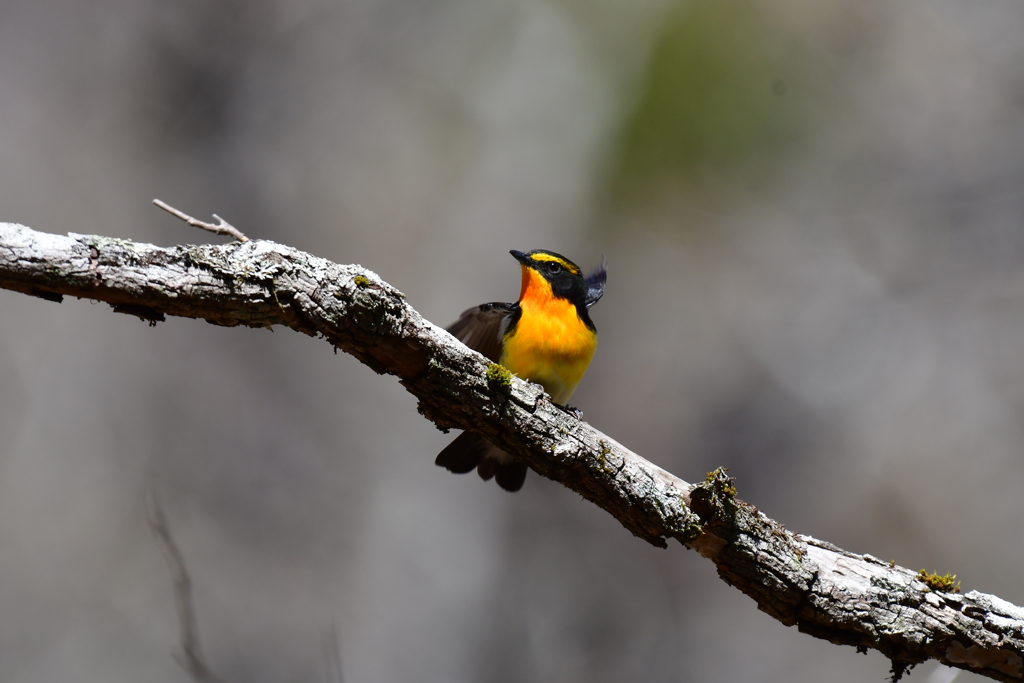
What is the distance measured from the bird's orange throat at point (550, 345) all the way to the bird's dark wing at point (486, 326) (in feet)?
1.34

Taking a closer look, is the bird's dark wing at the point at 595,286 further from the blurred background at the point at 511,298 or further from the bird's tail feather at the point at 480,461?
the blurred background at the point at 511,298

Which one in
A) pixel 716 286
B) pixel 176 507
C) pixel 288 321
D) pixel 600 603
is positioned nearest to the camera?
pixel 288 321

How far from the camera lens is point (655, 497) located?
8.86 ft

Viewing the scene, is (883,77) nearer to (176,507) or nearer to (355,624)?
(355,624)

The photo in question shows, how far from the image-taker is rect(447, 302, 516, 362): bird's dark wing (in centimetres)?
476

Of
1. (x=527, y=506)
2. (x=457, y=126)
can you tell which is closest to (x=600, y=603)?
(x=527, y=506)

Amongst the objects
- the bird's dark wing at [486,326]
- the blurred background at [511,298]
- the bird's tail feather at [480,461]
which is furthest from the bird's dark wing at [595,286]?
the blurred background at [511,298]

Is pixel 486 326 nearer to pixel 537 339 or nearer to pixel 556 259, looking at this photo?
pixel 556 259

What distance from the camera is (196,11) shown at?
25.3 feet

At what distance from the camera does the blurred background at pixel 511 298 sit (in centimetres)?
A: 730

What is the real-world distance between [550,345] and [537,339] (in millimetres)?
88

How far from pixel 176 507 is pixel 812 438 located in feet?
24.4

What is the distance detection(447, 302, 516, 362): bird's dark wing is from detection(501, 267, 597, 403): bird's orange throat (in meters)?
0.41

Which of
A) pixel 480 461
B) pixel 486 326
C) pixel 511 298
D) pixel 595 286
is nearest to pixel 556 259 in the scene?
pixel 486 326
